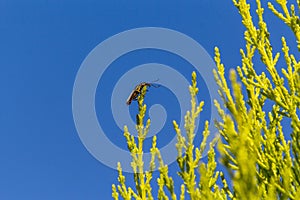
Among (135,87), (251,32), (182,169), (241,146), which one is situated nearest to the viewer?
(241,146)

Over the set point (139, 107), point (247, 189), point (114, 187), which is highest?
point (139, 107)

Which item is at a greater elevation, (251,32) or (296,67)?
(251,32)

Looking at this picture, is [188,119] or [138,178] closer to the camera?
[188,119]

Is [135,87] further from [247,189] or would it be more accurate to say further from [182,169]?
[247,189]

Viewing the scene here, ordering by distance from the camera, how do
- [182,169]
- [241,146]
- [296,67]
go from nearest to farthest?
[241,146], [182,169], [296,67]

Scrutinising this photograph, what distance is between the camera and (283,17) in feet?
23.4

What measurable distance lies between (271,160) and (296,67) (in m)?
1.62

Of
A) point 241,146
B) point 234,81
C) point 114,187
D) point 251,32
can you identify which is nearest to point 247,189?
point 241,146

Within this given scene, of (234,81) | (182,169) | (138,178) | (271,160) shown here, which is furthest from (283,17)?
(234,81)

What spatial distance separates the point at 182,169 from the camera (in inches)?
239

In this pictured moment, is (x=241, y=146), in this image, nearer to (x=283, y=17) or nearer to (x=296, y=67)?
(x=296, y=67)

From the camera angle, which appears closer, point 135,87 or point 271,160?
point 271,160

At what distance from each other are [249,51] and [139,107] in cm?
216

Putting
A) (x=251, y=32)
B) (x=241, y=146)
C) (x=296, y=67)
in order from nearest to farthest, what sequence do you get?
1. (x=241, y=146)
2. (x=296, y=67)
3. (x=251, y=32)
